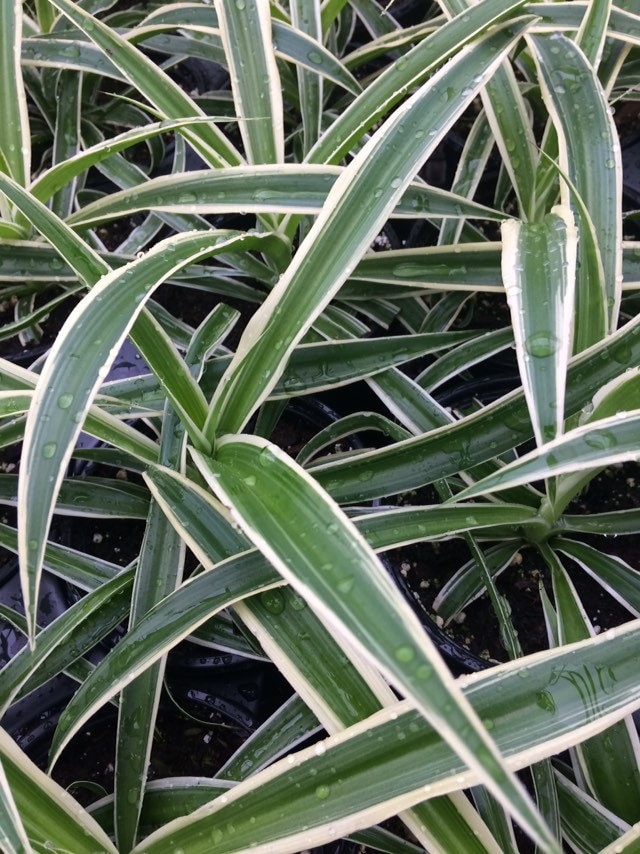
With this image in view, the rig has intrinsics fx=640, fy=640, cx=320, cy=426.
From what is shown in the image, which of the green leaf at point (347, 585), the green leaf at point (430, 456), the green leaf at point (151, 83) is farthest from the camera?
the green leaf at point (151, 83)

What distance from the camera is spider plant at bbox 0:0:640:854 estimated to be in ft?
1.56

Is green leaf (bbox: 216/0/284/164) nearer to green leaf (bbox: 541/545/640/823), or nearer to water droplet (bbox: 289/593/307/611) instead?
water droplet (bbox: 289/593/307/611)

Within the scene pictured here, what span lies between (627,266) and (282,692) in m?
0.71

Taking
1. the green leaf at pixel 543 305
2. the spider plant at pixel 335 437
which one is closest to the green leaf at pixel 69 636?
the spider plant at pixel 335 437

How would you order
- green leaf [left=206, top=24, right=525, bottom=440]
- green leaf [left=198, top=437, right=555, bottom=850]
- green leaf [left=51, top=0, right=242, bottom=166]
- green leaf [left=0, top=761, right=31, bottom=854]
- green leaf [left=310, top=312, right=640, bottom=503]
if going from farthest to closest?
green leaf [left=51, top=0, right=242, bottom=166] → green leaf [left=310, top=312, right=640, bottom=503] → green leaf [left=206, top=24, right=525, bottom=440] → green leaf [left=0, top=761, right=31, bottom=854] → green leaf [left=198, top=437, right=555, bottom=850]

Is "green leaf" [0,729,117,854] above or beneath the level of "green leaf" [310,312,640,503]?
beneath

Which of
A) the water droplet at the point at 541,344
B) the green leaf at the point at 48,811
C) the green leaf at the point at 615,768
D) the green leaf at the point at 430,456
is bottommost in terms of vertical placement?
the green leaf at the point at 615,768

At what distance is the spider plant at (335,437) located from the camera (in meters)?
0.48

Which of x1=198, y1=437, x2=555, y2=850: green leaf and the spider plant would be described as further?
the spider plant

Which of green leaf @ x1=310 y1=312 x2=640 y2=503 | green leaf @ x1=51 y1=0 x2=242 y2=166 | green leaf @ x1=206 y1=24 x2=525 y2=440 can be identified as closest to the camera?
green leaf @ x1=206 y1=24 x2=525 y2=440

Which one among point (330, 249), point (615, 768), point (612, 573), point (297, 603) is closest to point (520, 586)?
point (612, 573)

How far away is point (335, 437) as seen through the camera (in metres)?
0.85

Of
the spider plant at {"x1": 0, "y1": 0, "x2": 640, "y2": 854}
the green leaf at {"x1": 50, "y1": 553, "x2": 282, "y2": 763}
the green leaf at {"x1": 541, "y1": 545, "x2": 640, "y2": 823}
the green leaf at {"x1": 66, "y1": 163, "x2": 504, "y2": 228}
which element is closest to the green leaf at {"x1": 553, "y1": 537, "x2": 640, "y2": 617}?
the spider plant at {"x1": 0, "y1": 0, "x2": 640, "y2": 854}

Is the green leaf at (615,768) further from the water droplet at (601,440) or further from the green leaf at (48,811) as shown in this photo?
the green leaf at (48,811)
